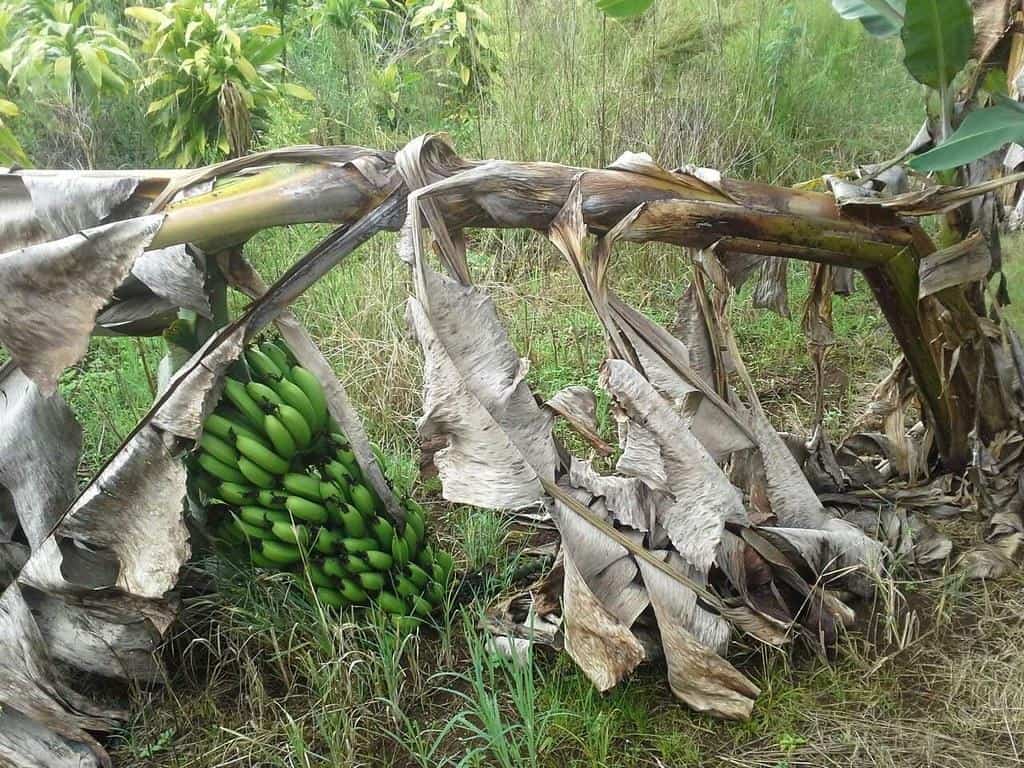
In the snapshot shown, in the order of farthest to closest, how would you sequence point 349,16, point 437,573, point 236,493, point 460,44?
point 460,44
point 349,16
point 437,573
point 236,493

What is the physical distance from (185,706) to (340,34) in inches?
117

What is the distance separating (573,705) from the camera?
1373 mm

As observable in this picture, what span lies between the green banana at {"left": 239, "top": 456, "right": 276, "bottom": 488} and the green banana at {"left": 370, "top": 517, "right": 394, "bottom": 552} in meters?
0.20

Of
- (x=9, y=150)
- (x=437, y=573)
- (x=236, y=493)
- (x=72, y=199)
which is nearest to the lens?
(x=72, y=199)

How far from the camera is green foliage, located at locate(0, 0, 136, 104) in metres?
2.85

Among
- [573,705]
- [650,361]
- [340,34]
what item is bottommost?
[573,705]

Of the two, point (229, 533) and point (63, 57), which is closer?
point (229, 533)

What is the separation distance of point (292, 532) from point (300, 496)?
0.19 feet

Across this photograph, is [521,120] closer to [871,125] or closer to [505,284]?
[505,284]

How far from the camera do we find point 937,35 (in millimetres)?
1417

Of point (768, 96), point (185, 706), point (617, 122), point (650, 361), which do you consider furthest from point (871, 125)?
point (185, 706)

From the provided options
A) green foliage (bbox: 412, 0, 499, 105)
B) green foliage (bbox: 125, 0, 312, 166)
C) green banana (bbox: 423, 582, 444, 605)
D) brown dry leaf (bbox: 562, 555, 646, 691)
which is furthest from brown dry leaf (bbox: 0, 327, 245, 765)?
green foliage (bbox: 412, 0, 499, 105)

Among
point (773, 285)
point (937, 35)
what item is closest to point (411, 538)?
point (773, 285)

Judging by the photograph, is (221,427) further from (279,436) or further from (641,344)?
(641,344)
